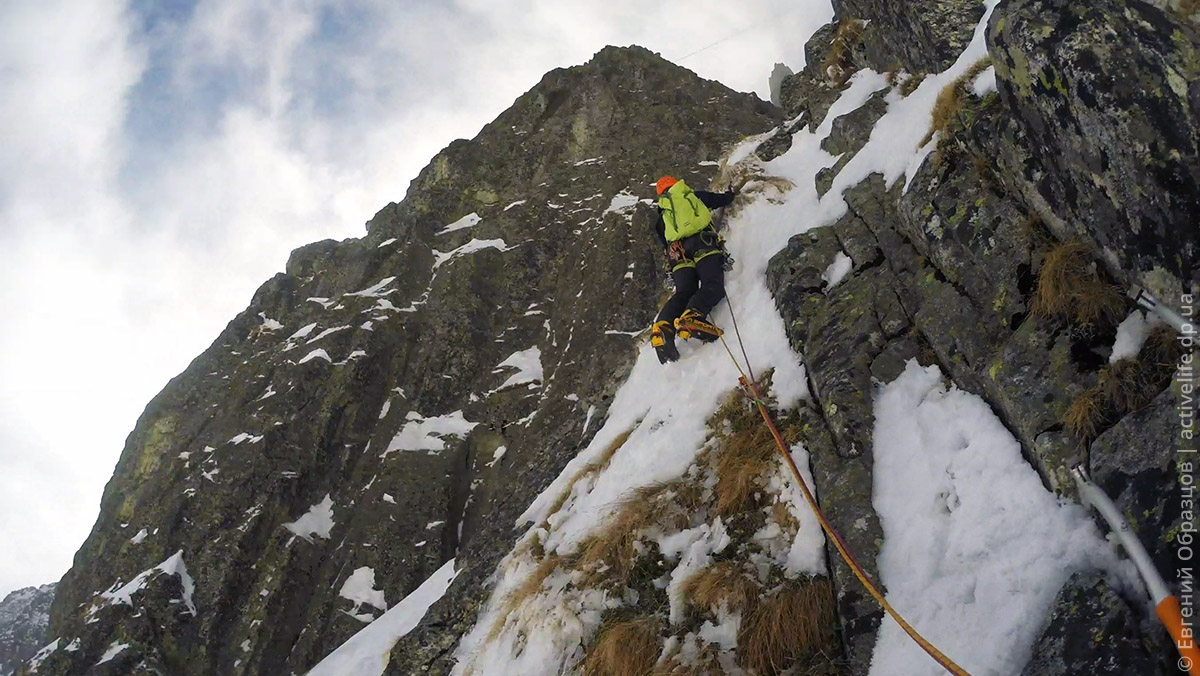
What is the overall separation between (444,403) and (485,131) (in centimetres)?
1862

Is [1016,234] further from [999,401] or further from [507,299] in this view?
[507,299]

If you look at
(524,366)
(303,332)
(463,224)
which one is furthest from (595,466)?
(463,224)

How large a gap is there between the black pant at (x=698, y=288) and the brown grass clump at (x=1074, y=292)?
5477 millimetres

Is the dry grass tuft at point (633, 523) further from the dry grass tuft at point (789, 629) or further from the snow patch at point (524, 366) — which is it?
the snow patch at point (524, 366)

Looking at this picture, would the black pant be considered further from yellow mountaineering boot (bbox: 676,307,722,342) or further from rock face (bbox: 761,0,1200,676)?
rock face (bbox: 761,0,1200,676)

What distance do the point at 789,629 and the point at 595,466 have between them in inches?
208

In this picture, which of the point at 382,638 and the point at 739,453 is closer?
the point at 739,453

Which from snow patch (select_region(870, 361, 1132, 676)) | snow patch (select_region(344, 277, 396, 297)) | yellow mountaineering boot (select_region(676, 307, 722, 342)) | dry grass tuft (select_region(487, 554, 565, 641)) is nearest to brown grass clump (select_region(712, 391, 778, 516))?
snow patch (select_region(870, 361, 1132, 676))

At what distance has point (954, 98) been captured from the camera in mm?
6934

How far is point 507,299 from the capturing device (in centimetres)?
3391

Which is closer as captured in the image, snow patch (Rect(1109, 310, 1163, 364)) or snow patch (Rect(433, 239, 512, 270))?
snow patch (Rect(1109, 310, 1163, 364))

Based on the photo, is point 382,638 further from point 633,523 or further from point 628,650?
point 628,650

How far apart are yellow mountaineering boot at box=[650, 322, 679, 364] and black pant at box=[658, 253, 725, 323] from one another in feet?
0.46

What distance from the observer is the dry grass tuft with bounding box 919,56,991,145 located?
679 cm
